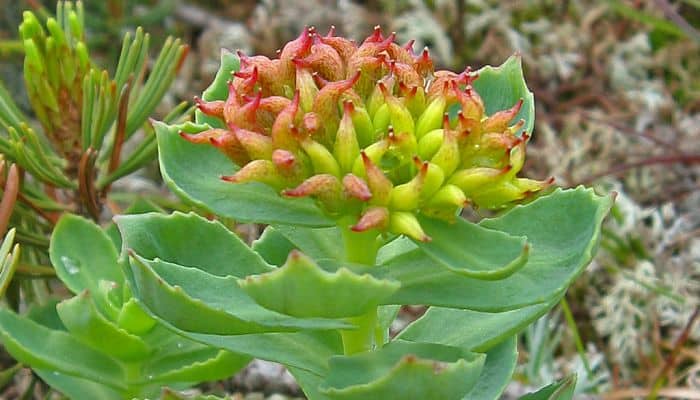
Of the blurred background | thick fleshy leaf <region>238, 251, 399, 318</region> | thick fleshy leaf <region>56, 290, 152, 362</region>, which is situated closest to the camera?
thick fleshy leaf <region>238, 251, 399, 318</region>

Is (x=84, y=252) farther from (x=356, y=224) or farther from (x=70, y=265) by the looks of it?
(x=356, y=224)

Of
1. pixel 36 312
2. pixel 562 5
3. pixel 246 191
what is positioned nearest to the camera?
pixel 246 191

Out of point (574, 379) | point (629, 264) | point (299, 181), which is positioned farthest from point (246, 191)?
point (629, 264)

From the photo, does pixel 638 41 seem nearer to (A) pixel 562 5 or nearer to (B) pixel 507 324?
(A) pixel 562 5

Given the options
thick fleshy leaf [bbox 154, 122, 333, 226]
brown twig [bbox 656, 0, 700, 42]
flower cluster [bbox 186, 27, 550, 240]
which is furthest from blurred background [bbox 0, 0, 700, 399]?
flower cluster [bbox 186, 27, 550, 240]

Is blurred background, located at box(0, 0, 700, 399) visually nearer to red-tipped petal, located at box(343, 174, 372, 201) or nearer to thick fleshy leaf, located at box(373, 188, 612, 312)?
thick fleshy leaf, located at box(373, 188, 612, 312)

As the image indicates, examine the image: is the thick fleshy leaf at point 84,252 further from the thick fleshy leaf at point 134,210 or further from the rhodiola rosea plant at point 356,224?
the rhodiola rosea plant at point 356,224
